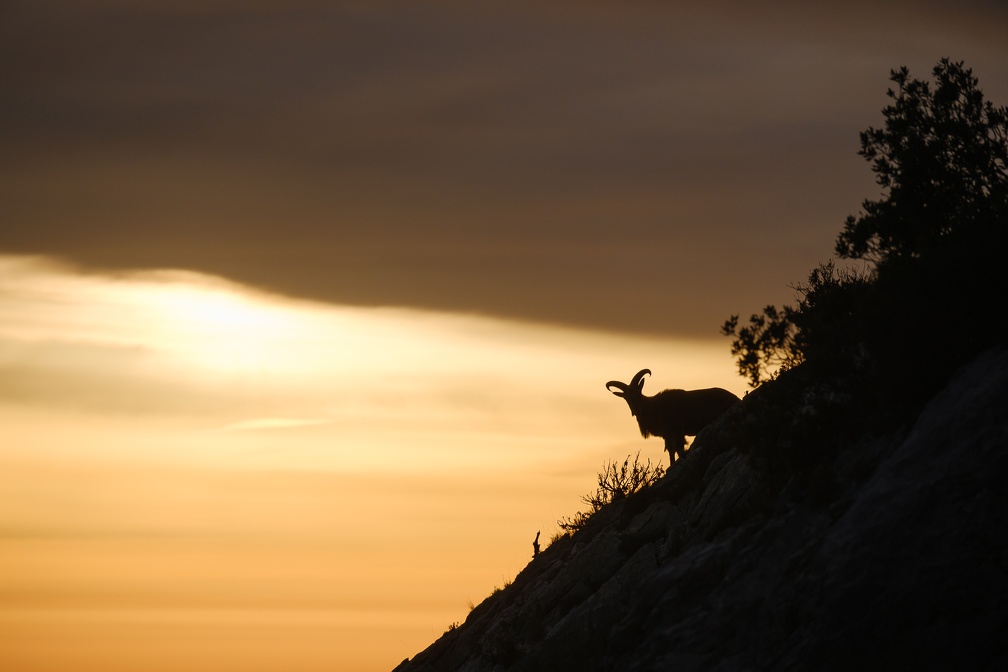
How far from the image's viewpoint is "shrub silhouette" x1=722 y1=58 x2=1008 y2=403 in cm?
1909

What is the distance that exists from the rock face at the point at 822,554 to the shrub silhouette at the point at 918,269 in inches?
34.8

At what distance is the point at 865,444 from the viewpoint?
64.0 ft

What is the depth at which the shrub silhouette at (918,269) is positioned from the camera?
19.1 metres

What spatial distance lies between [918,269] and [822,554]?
6.29 meters

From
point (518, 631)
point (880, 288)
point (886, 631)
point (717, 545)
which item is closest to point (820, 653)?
point (886, 631)

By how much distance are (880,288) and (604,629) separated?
9.33 meters

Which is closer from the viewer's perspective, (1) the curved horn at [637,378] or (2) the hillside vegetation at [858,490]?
(2) the hillside vegetation at [858,490]

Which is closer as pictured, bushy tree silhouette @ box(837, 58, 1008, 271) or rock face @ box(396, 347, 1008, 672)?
rock face @ box(396, 347, 1008, 672)

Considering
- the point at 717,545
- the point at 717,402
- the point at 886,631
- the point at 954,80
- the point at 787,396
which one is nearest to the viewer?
the point at 886,631

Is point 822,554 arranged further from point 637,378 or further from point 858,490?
Result: point 637,378

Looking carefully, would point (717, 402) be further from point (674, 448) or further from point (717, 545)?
point (717, 545)

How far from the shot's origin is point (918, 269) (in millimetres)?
20328

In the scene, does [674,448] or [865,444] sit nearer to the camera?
[865,444]

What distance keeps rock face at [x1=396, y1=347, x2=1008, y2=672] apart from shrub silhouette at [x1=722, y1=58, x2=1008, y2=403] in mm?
883
